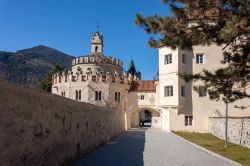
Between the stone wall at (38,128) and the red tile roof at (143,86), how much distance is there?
33.4 m

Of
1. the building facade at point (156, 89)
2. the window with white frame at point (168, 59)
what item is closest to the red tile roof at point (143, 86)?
the building facade at point (156, 89)

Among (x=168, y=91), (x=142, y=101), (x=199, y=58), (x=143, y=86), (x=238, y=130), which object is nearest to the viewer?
(x=238, y=130)

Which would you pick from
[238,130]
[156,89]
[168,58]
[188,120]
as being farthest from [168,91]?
[238,130]

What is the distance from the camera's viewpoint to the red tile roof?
49656mm

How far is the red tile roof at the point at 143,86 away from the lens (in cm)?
4966

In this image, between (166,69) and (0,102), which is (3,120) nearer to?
(0,102)

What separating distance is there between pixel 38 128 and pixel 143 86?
4124 cm

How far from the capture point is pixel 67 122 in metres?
13.1

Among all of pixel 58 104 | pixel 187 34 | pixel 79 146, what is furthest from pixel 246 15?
pixel 79 146

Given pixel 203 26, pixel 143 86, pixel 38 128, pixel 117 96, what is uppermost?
pixel 143 86

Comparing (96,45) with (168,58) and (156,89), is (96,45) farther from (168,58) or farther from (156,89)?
(168,58)

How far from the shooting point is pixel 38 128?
959 centimetres

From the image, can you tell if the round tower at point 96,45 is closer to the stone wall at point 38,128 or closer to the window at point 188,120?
the window at point 188,120

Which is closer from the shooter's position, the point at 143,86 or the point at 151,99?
the point at 151,99
